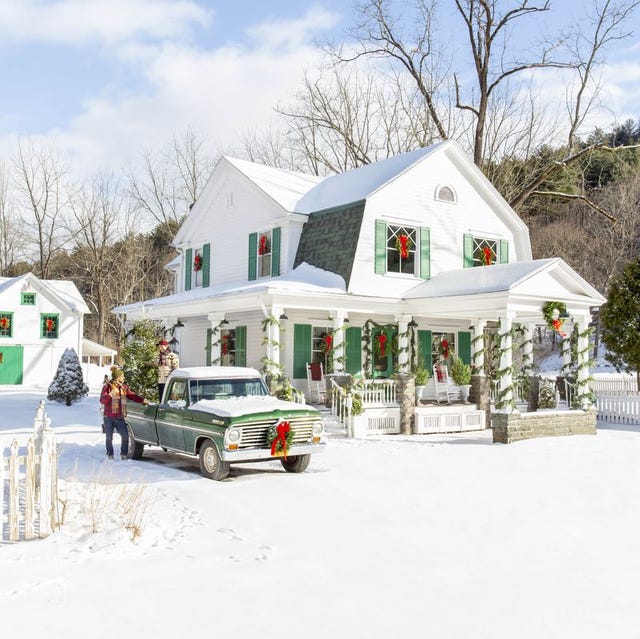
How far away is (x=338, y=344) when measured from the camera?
18.7 m

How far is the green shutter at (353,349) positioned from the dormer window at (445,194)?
4.75m

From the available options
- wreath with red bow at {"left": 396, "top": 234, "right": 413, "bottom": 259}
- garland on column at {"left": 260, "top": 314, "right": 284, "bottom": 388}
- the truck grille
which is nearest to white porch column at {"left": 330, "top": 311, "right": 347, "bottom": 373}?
garland on column at {"left": 260, "top": 314, "right": 284, "bottom": 388}

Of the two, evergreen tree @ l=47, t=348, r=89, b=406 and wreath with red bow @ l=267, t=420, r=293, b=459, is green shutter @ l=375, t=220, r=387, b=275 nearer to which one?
wreath with red bow @ l=267, t=420, r=293, b=459

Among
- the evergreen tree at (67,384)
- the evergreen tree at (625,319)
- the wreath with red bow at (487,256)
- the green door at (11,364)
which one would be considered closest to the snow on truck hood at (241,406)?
the wreath with red bow at (487,256)

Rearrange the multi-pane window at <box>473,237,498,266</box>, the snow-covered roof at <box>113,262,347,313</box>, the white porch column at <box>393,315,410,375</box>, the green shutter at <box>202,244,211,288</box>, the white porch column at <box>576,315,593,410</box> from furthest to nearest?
1. the green shutter at <box>202,244,211,288</box>
2. the multi-pane window at <box>473,237,498,266</box>
3. the white porch column at <box>393,315,410,375</box>
4. the white porch column at <box>576,315,593,410</box>
5. the snow-covered roof at <box>113,262,347,313</box>

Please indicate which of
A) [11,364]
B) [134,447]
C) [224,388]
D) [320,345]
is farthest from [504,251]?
[11,364]

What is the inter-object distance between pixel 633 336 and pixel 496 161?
16202mm

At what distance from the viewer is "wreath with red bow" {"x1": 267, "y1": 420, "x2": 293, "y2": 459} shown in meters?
10.9

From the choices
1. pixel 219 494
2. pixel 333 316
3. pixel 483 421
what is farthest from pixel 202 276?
pixel 219 494

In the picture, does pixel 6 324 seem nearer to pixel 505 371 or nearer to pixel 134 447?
pixel 134 447

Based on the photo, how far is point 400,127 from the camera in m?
37.3

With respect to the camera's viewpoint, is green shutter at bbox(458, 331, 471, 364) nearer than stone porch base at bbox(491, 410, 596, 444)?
No

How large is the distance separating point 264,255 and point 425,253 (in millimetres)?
4889

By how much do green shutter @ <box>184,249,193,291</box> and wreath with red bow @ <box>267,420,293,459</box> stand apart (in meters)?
15.1
